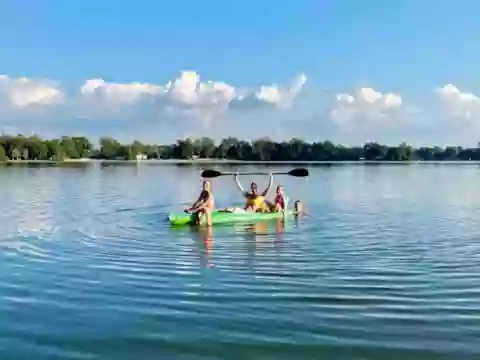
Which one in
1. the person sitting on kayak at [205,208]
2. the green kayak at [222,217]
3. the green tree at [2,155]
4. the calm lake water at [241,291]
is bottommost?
the calm lake water at [241,291]

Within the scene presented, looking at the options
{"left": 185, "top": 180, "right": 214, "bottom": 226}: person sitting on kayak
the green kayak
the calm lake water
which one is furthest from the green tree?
{"left": 185, "top": 180, "right": 214, "bottom": 226}: person sitting on kayak

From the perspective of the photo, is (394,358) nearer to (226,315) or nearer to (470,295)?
(226,315)

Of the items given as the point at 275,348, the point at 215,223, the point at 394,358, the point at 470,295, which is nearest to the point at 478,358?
the point at 394,358

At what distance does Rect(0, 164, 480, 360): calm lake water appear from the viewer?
10078mm

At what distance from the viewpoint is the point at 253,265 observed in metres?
16.6

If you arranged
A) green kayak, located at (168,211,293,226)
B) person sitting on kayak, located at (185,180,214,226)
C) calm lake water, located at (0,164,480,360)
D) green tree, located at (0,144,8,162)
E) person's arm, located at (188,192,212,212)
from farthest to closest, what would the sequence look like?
1. green tree, located at (0,144,8,162)
2. green kayak, located at (168,211,293,226)
3. person's arm, located at (188,192,212,212)
4. person sitting on kayak, located at (185,180,214,226)
5. calm lake water, located at (0,164,480,360)

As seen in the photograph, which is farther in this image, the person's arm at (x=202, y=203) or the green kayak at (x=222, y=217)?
the green kayak at (x=222, y=217)

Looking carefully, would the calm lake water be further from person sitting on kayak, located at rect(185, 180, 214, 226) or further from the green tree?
the green tree

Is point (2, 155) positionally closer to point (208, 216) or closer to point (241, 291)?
point (208, 216)

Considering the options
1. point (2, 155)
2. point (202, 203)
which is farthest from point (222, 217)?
point (2, 155)

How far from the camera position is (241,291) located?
13523 millimetres

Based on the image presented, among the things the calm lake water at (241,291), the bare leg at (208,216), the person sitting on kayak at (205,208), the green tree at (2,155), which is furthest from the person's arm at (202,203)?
the green tree at (2,155)

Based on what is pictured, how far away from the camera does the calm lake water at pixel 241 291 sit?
10078mm

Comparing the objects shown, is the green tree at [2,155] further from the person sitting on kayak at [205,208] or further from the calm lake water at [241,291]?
the person sitting on kayak at [205,208]
